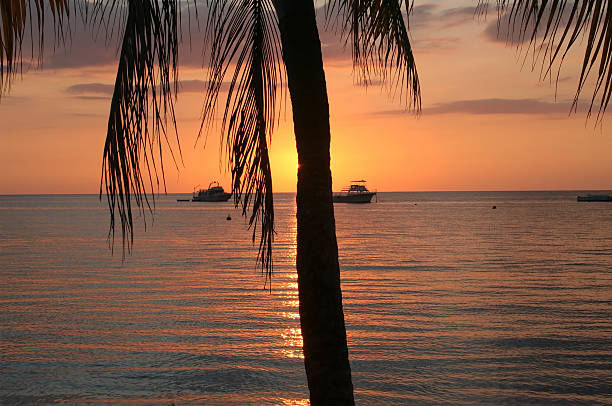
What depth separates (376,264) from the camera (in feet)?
116

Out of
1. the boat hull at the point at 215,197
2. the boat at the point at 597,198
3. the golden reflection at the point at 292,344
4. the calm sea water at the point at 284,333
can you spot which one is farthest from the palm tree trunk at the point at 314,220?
the boat hull at the point at 215,197

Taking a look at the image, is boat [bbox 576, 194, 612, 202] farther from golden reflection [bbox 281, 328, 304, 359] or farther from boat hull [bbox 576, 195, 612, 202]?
golden reflection [bbox 281, 328, 304, 359]

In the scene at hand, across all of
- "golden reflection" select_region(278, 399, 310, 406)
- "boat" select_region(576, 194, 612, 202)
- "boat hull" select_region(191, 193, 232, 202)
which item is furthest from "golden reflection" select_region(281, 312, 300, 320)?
"boat" select_region(576, 194, 612, 202)

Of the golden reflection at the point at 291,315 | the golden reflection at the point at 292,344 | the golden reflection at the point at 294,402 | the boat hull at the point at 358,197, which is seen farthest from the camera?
the boat hull at the point at 358,197

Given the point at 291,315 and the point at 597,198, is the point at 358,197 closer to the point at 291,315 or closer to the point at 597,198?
the point at 597,198

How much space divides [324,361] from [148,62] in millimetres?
1847

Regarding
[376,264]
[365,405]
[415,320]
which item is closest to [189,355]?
[365,405]

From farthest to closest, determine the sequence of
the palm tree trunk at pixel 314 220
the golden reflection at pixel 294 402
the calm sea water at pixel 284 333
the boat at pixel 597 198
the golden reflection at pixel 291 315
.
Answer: the boat at pixel 597 198 < the golden reflection at pixel 291 315 < the calm sea water at pixel 284 333 < the golden reflection at pixel 294 402 < the palm tree trunk at pixel 314 220

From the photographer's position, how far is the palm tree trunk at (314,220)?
129 inches

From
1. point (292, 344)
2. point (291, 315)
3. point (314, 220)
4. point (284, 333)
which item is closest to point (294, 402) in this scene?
point (292, 344)

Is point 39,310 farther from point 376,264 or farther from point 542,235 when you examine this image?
point 542,235

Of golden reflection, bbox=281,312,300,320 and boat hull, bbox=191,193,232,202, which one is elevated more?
boat hull, bbox=191,193,232,202

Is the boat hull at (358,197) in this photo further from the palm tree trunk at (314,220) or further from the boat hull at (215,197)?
the palm tree trunk at (314,220)

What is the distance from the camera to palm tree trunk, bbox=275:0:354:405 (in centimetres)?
329
